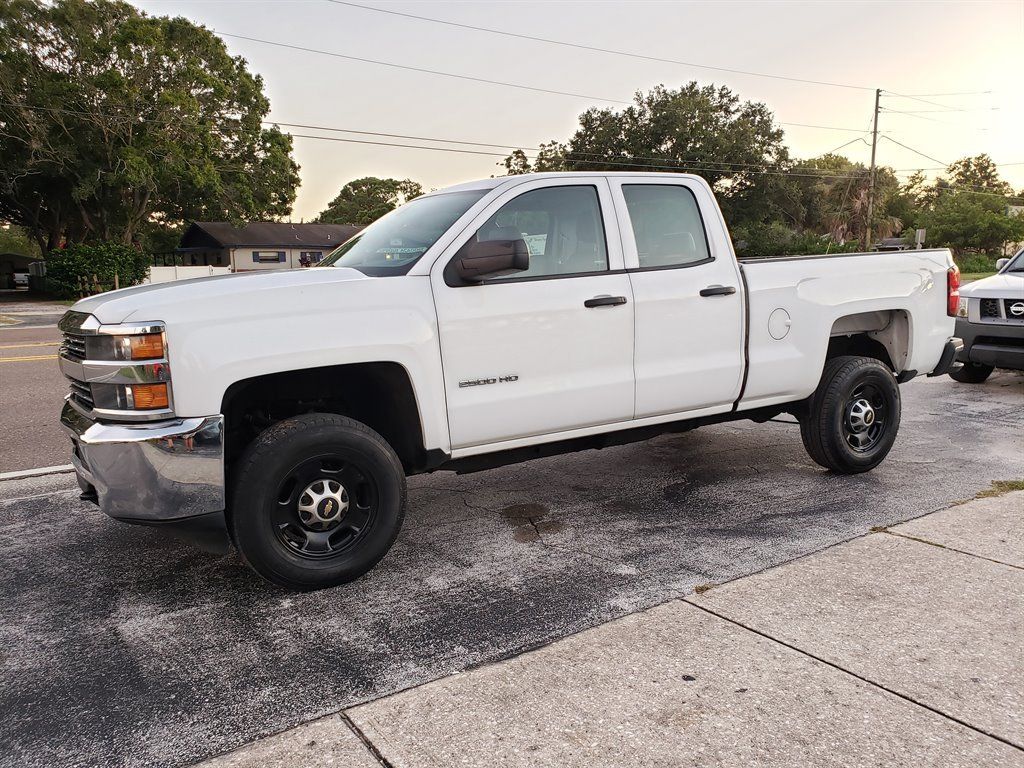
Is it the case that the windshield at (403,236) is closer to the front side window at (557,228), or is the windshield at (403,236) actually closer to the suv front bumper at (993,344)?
the front side window at (557,228)

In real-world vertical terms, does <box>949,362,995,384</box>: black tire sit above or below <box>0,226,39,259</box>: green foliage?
below

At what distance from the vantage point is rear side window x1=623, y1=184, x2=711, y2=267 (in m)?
4.86

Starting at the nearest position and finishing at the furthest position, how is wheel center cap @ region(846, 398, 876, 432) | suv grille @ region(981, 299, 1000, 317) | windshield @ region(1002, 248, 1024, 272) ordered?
wheel center cap @ region(846, 398, 876, 432)
suv grille @ region(981, 299, 1000, 317)
windshield @ region(1002, 248, 1024, 272)

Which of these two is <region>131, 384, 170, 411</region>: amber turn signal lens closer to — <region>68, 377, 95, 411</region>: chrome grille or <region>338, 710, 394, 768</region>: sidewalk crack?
<region>68, 377, 95, 411</region>: chrome grille

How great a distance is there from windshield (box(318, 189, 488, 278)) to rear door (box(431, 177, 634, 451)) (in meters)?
0.20

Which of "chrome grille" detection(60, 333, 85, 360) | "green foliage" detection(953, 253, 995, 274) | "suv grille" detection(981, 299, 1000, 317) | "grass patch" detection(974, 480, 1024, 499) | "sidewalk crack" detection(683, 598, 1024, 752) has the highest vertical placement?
"chrome grille" detection(60, 333, 85, 360)

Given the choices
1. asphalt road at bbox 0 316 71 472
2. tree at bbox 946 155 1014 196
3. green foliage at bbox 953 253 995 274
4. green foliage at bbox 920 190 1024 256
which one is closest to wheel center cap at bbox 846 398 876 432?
asphalt road at bbox 0 316 71 472

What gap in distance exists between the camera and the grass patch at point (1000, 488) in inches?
208

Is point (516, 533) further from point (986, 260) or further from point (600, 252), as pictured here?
point (986, 260)

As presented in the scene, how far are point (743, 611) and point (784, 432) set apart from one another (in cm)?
400

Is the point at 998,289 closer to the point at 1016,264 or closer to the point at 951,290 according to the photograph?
the point at 1016,264

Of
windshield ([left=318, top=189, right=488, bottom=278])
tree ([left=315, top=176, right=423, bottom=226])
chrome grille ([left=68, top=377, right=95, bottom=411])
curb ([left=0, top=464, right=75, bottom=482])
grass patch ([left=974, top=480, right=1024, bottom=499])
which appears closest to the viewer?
chrome grille ([left=68, top=377, right=95, bottom=411])

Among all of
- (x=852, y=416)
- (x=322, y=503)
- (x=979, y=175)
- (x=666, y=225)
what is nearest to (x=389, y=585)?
(x=322, y=503)

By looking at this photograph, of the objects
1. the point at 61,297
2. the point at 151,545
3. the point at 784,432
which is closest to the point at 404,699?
the point at 151,545
